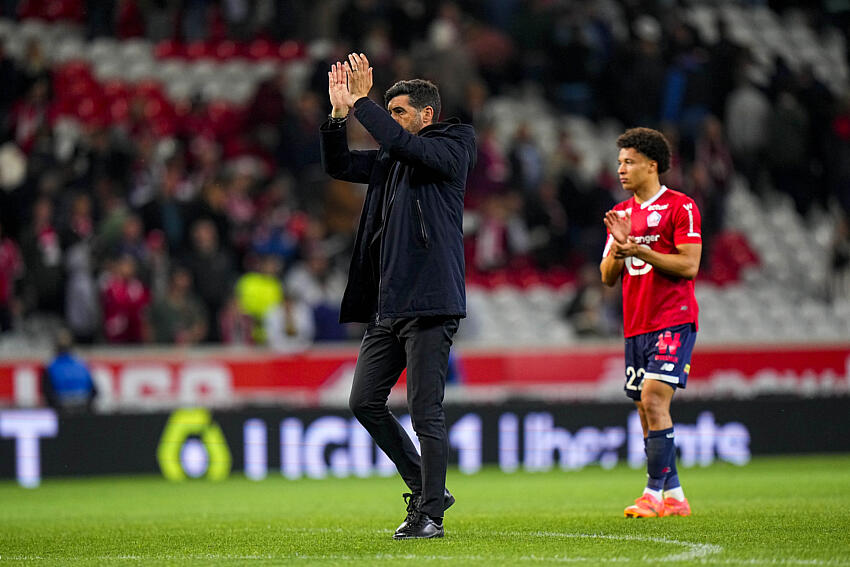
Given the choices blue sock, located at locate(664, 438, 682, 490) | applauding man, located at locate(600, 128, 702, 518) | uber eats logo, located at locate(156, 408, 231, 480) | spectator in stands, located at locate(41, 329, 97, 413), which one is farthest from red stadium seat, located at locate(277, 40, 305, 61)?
blue sock, located at locate(664, 438, 682, 490)

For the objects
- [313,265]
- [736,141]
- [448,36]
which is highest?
[448,36]

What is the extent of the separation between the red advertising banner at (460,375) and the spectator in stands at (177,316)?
254mm

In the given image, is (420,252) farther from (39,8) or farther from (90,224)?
(39,8)

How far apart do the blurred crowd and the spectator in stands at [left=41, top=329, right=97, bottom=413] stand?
92 cm

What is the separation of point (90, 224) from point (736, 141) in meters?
9.35

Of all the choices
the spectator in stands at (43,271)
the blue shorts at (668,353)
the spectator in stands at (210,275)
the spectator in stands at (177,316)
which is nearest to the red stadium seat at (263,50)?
the spectator in stands at (210,275)

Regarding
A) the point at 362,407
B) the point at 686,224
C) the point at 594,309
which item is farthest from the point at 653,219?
the point at 594,309

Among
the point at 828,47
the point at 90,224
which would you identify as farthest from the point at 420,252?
the point at 828,47

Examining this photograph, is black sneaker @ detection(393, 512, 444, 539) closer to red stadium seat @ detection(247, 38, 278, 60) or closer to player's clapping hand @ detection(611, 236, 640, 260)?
player's clapping hand @ detection(611, 236, 640, 260)

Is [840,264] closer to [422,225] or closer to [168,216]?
[168,216]

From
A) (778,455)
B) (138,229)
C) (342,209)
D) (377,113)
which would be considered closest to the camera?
(377,113)

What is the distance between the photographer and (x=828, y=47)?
22312 millimetres

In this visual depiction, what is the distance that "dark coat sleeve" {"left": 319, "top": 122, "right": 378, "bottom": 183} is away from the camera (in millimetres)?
6648

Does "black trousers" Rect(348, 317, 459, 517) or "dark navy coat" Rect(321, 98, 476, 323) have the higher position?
"dark navy coat" Rect(321, 98, 476, 323)
